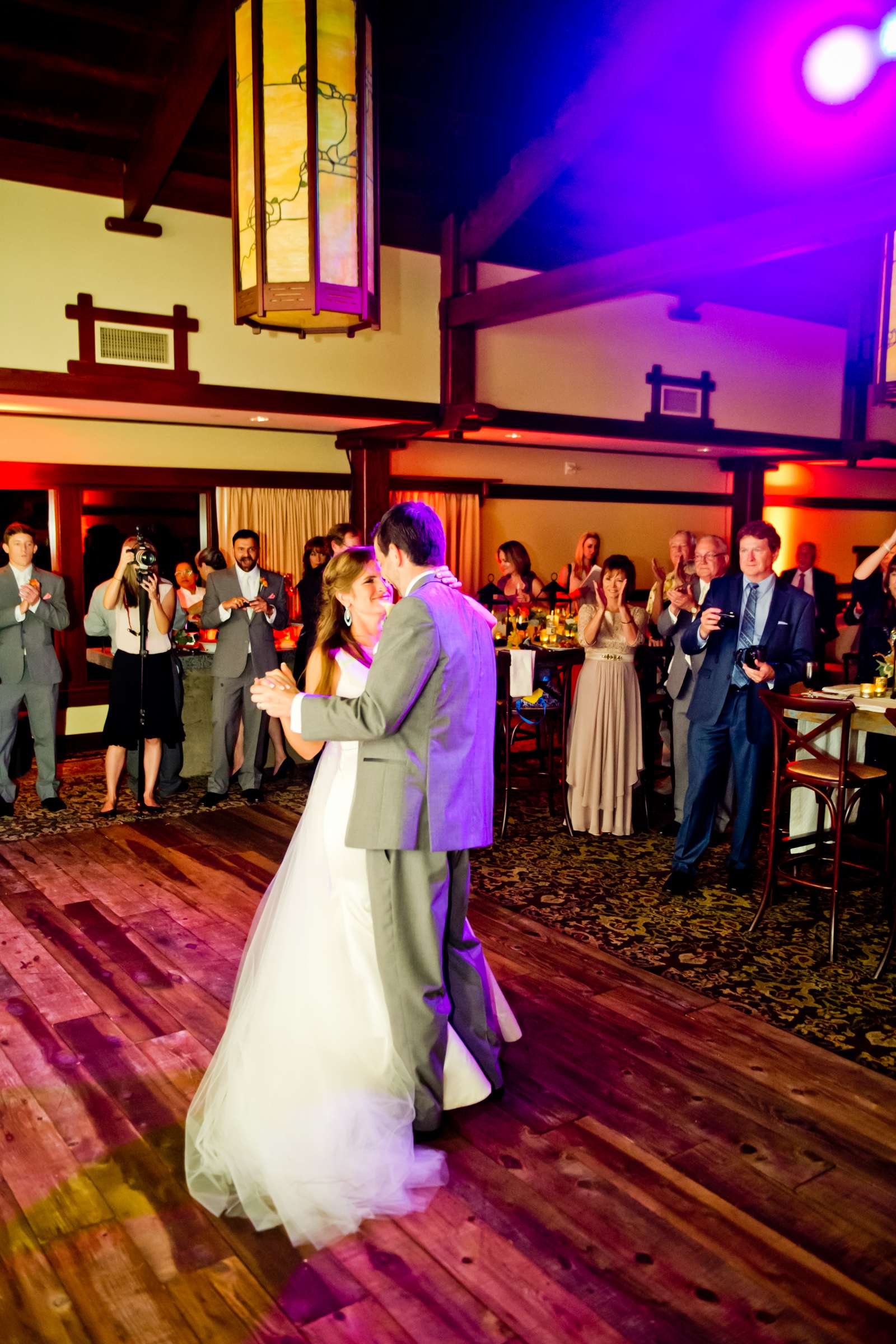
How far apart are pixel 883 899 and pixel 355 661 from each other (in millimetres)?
3084

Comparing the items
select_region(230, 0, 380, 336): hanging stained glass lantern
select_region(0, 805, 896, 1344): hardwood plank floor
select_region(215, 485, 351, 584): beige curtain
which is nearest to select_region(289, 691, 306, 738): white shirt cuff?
select_region(0, 805, 896, 1344): hardwood plank floor

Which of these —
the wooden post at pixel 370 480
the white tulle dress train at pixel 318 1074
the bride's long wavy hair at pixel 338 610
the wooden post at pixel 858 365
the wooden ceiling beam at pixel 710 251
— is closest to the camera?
the white tulle dress train at pixel 318 1074

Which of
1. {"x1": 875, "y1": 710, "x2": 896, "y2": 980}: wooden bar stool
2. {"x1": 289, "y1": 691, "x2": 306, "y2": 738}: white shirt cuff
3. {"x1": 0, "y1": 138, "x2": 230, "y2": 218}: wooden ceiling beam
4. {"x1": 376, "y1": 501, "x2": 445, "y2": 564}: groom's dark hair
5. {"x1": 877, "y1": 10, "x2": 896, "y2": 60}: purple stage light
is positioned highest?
{"x1": 877, "y1": 10, "x2": 896, "y2": 60}: purple stage light

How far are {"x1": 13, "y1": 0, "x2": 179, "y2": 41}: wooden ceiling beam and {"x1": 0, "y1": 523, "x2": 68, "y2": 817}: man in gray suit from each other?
2934 mm

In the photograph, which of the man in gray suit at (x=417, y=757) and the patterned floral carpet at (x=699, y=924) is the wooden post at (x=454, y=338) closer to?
the patterned floral carpet at (x=699, y=924)

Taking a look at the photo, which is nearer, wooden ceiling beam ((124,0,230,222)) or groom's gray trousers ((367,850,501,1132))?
groom's gray trousers ((367,850,501,1132))

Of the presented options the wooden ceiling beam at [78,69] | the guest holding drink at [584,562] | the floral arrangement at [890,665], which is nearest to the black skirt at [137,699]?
the guest holding drink at [584,562]

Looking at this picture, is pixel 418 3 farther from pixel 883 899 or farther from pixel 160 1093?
pixel 160 1093

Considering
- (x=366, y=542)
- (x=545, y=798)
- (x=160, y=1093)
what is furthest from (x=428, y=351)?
Answer: (x=160, y=1093)

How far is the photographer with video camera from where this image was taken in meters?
6.04

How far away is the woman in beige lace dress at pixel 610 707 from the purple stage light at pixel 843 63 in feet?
9.04

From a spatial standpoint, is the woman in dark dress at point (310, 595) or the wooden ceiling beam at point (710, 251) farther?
the woman in dark dress at point (310, 595)

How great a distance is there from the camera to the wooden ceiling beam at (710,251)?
16.6 feet

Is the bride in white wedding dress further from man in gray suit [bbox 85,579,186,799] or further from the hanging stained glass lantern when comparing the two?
man in gray suit [bbox 85,579,186,799]
